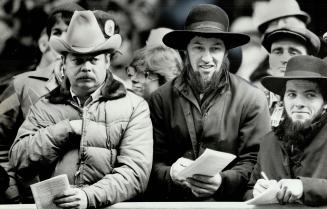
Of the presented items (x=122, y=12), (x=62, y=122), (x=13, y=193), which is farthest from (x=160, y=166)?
(x=122, y=12)

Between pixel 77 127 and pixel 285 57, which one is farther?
pixel 285 57

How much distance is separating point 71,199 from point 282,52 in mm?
2202

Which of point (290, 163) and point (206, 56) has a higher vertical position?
point (206, 56)

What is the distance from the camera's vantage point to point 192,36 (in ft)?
16.5

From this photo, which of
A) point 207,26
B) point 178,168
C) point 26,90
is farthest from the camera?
point 26,90

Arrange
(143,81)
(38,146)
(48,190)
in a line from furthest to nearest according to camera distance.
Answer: (143,81), (38,146), (48,190)

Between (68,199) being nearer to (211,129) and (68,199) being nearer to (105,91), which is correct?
(105,91)

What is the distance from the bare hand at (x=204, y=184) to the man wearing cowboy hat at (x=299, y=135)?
24cm

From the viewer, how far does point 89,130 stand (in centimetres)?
467

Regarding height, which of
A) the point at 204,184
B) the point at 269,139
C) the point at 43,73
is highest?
the point at 43,73

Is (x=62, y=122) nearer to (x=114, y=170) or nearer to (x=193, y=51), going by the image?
(x=114, y=170)

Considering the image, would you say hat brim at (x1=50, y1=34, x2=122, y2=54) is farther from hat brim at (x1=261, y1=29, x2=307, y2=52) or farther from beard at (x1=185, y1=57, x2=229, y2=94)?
hat brim at (x1=261, y1=29, x2=307, y2=52)

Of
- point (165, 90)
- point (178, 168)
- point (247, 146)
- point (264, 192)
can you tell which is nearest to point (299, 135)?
point (247, 146)

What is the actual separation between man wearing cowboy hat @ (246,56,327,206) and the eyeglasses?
110 cm
